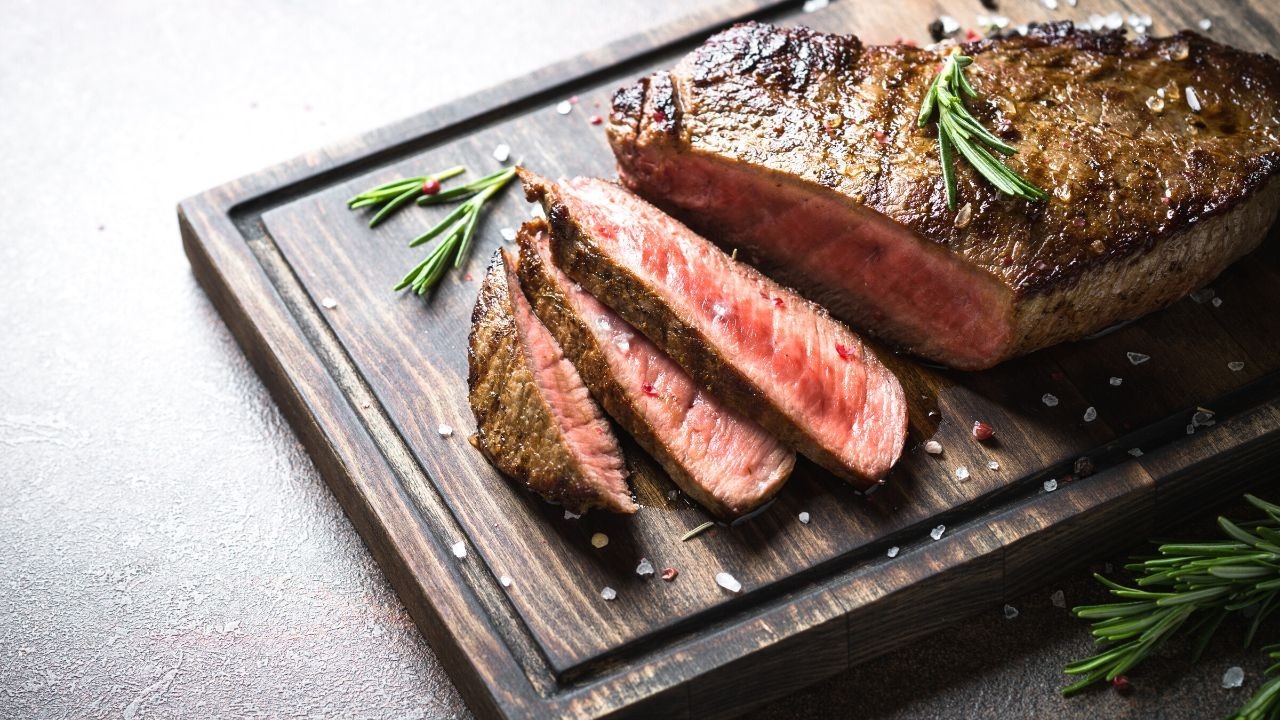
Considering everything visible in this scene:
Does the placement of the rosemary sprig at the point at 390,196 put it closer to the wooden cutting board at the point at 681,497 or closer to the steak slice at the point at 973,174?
the wooden cutting board at the point at 681,497

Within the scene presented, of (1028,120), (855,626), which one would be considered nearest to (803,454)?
(855,626)

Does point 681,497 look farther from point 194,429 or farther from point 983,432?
Answer: point 194,429

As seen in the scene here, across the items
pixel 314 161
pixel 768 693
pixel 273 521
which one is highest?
pixel 314 161

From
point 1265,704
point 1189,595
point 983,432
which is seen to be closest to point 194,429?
point 983,432

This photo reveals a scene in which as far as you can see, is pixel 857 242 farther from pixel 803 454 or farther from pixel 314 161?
pixel 314 161

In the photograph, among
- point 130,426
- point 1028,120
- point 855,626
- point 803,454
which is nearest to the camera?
point 855,626
